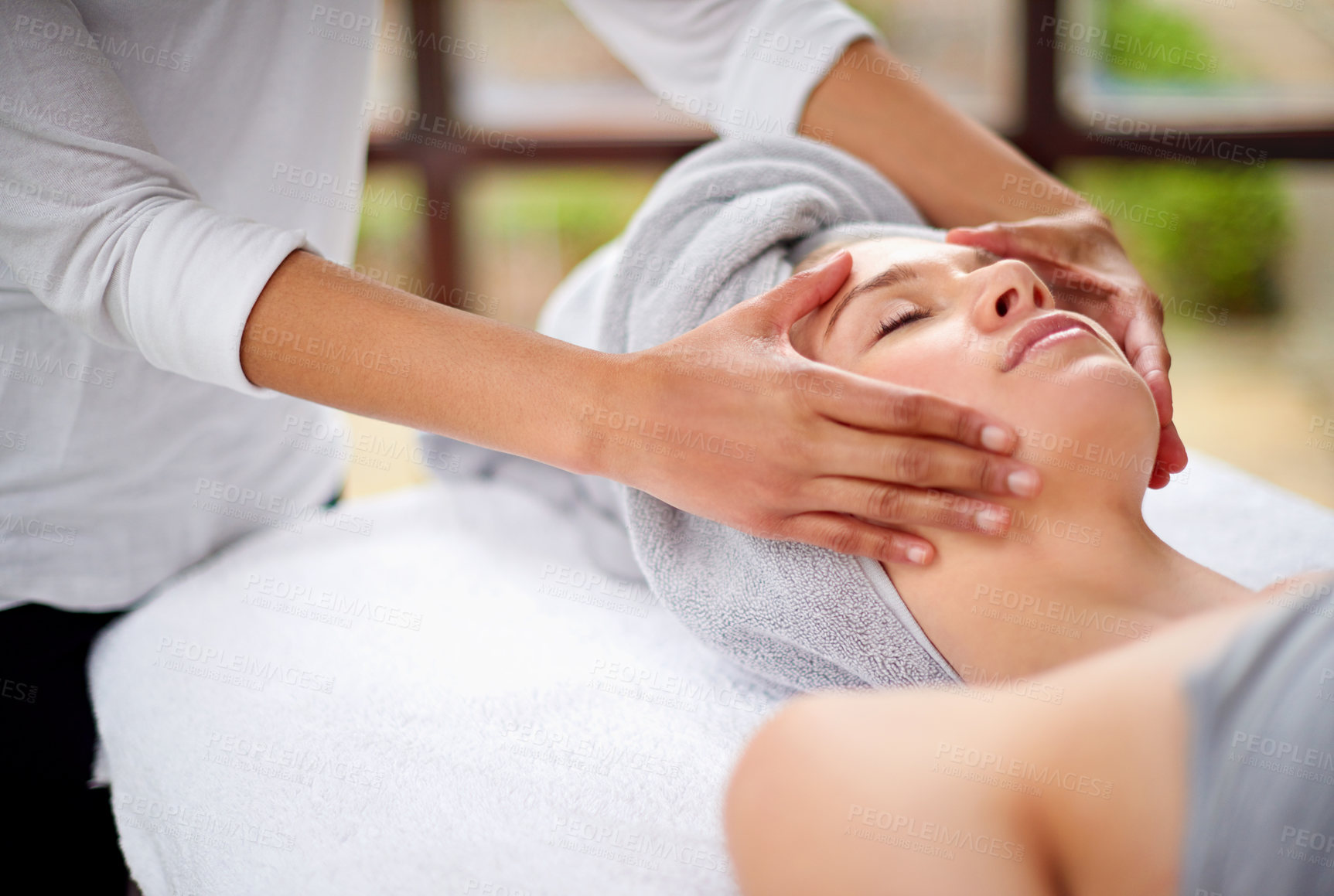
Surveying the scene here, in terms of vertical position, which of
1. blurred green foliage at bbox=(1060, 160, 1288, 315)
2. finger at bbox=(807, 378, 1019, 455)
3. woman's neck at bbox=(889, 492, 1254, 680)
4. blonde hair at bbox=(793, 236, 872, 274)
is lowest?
blurred green foliage at bbox=(1060, 160, 1288, 315)

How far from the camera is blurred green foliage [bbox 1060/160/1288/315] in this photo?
2.83 metres

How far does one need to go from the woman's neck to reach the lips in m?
0.13

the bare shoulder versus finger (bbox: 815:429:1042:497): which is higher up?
finger (bbox: 815:429:1042:497)

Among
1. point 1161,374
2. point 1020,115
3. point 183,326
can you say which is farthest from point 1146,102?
point 183,326

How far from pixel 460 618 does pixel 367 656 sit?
0.11m

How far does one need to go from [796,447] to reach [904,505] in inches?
3.9

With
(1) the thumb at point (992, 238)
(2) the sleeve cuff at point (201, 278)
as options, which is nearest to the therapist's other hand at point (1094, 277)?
(1) the thumb at point (992, 238)

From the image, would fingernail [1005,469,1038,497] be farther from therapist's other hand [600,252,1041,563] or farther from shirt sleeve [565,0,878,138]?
shirt sleeve [565,0,878,138]

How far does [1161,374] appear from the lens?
35.3 inches

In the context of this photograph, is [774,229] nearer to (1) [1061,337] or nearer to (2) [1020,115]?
(1) [1061,337]

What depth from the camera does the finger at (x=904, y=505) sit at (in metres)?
0.72

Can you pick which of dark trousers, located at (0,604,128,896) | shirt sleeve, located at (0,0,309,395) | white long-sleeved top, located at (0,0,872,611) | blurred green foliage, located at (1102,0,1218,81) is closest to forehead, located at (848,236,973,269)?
white long-sleeved top, located at (0,0,872,611)

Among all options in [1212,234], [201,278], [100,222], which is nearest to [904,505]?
[201,278]

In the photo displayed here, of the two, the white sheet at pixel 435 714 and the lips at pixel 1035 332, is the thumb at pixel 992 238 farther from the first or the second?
the white sheet at pixel 435 714
